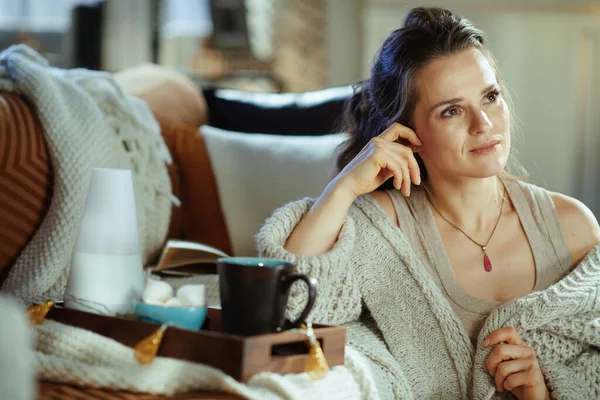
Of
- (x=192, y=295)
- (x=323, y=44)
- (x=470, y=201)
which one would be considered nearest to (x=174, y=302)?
(x=192, y=295)

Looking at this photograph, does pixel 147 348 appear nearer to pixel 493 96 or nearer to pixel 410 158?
pixel 410 158

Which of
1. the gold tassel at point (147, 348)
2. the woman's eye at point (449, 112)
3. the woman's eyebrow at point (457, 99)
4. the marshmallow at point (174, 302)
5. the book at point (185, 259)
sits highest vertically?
the woman's eyebrow at point (457, 99)

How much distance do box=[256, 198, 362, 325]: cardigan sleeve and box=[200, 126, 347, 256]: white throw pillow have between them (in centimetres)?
59

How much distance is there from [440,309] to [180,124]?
3.61ft

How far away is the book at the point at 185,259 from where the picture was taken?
1.82 meters

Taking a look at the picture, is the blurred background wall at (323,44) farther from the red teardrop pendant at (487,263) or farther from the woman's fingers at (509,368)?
the woman's fingers at (509,368)

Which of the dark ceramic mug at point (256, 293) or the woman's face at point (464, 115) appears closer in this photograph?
the dark ceramic mug at point (256, 293)

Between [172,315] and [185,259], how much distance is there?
811mm

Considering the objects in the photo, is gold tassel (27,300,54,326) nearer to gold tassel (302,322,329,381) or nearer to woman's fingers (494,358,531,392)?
gold tassel (302,322,329,381)

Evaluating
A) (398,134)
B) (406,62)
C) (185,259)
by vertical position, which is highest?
(406,62)

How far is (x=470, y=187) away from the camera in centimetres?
160

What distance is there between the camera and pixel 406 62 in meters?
1.59

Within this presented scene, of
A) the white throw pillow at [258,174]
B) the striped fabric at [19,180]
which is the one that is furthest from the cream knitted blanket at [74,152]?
the white throw pillow at [258,174]

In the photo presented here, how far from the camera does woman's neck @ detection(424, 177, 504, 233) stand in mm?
1604
